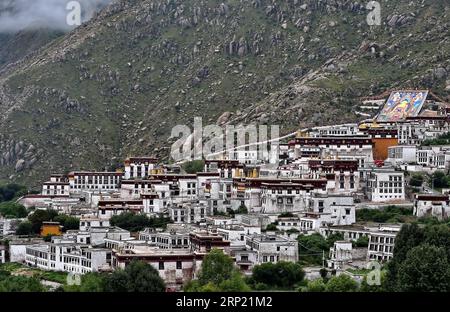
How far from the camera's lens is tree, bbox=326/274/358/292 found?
56.5m

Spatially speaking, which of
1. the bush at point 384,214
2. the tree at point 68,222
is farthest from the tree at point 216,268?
the tree at point 68,222

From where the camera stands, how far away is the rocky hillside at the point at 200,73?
122m

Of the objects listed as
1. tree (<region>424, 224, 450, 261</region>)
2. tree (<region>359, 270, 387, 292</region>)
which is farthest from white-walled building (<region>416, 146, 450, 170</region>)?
tree (<region>359, 270, 387, 292</region>)

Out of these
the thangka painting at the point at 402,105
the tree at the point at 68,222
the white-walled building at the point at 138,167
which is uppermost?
the thangka painting at the point at 402,105

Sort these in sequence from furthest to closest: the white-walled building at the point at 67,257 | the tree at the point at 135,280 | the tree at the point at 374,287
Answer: the white-walled building at the point at 67,257
the tree at the point at 135,280
the tree at the point at 374,287

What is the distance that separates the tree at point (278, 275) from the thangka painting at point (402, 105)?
44490mm

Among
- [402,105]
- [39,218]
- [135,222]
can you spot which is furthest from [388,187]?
[402,105]

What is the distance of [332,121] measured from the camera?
372ft

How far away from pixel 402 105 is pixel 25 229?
41.2m

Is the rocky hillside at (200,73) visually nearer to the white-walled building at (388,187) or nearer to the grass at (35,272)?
the white-walled building at (388,187)

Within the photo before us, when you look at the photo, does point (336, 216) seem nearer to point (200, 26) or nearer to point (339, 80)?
point (339, 80)

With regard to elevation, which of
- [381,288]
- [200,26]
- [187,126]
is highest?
[200,26]
